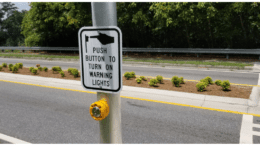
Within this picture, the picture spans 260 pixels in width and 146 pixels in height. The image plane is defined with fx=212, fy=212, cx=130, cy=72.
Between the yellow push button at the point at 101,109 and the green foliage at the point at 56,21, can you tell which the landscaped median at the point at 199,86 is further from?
the green foliage at the point at 56,21

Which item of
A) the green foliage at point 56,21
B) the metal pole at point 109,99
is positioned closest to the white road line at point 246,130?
the metal pole at point 109,99

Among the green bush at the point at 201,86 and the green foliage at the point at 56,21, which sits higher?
the green foliage at the point at 56,21

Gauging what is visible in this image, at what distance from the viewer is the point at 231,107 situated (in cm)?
660

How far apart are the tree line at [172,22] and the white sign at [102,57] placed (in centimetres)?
1655

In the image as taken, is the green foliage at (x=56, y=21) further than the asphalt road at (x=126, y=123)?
Yes

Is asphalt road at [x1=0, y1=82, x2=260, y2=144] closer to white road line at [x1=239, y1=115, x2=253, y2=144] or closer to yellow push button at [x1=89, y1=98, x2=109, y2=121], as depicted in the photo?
white road line at [x1=239, y1=115, x2=253, y2=144]

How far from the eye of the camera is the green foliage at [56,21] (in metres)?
23.5

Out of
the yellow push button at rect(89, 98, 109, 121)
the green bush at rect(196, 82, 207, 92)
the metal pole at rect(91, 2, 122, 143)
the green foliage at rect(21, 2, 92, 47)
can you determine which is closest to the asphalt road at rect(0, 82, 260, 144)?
the green bush at rect(196, 82, 207, 92)

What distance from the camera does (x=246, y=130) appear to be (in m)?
5.17

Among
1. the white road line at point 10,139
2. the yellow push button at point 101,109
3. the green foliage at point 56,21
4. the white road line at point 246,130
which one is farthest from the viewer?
the green foliage at point 56,21

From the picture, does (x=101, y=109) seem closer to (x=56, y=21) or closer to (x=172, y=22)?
(x=172, y=22)

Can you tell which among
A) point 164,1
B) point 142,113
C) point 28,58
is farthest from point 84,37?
point 28,58

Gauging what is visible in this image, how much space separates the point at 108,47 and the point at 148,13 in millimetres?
20603

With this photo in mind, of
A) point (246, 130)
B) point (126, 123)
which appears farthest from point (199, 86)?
point (126, 123)
